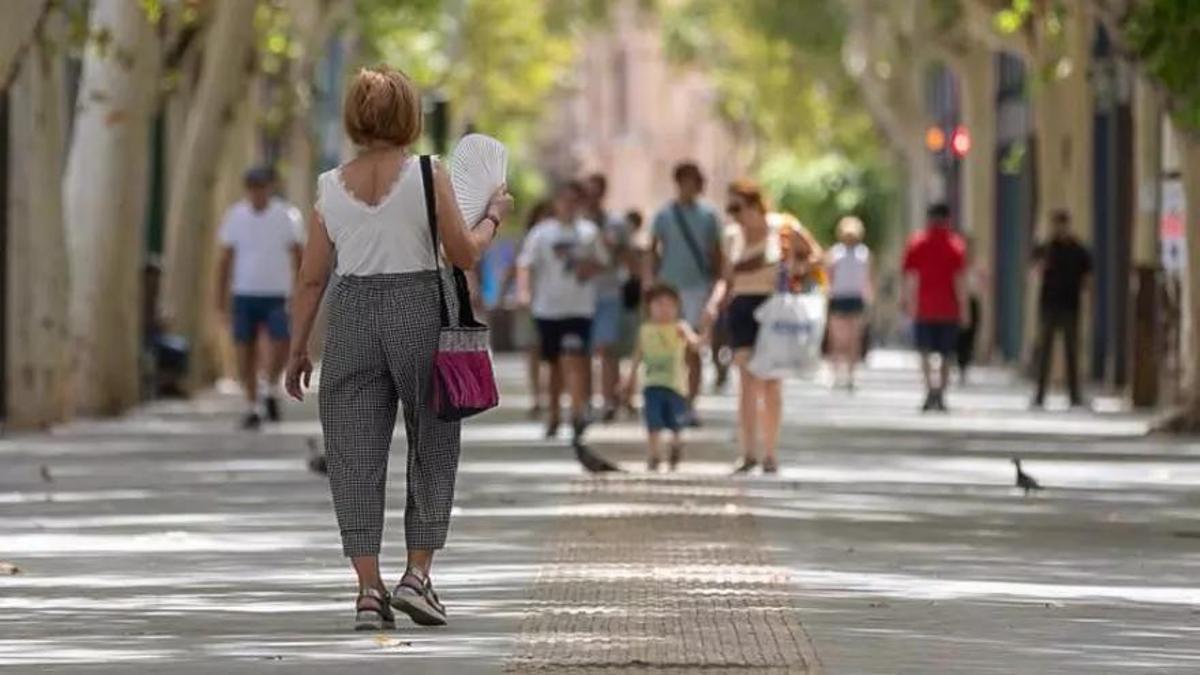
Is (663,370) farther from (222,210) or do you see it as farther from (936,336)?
(222,210)

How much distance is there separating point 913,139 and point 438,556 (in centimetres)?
5199

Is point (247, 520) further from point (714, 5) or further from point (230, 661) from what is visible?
point (714, 5)

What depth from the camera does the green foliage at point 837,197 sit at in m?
80.6

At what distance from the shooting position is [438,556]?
54.0 ft

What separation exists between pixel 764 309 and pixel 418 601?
10364 millimetres

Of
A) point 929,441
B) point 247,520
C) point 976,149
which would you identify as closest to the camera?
point 247,520

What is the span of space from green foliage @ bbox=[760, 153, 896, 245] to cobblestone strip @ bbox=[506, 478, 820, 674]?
199 ft

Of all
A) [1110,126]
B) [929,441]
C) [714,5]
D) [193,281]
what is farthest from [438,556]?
[714,5]

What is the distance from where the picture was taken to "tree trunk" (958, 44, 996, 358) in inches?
2276

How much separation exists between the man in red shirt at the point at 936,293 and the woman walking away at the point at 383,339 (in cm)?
2167

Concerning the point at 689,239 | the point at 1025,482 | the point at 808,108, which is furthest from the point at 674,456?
the point at 808,108

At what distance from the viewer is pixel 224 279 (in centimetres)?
2862

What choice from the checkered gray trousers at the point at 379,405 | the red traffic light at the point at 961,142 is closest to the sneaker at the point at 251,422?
the checkered gray trousers at the point at 379,405

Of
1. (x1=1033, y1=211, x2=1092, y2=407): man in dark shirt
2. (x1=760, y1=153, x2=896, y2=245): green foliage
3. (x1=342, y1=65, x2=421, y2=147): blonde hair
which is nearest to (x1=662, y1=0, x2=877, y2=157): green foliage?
(x1=760, y1=153, x2=896, y2=245): green foliage
